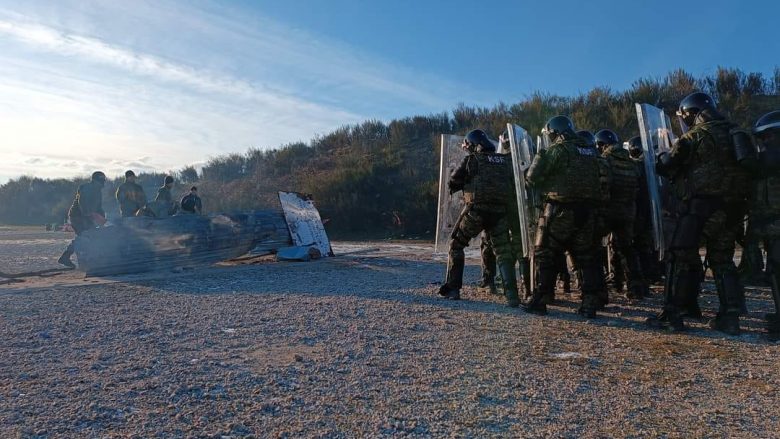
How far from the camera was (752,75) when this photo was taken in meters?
20.1

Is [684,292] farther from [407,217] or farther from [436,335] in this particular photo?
[407,217]

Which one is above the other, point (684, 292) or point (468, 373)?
point (684, 292)

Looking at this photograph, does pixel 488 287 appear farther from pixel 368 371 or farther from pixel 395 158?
pixel 395 158

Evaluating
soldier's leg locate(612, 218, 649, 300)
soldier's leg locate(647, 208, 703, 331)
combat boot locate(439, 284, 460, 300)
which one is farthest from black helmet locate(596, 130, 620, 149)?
combat boot locate(439, 284, 460, 300)

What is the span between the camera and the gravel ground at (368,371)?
10.3 feet

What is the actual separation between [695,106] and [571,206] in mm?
1485

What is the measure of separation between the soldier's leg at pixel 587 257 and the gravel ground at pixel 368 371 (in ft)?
0.63

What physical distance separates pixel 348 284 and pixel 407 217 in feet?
38.7

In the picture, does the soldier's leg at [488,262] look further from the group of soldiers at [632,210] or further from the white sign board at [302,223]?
the white sign board at [302,223]

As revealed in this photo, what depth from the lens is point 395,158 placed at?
2503 cm

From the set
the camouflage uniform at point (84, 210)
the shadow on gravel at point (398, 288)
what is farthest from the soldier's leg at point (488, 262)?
the camouflage uniform at point (84, 210)

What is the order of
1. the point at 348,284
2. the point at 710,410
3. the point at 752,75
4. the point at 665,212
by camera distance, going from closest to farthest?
the point at 710,410
the point at 665,212
the point at 348,284
the point at 752,75

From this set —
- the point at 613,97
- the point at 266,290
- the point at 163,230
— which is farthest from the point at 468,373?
the point at 613,97

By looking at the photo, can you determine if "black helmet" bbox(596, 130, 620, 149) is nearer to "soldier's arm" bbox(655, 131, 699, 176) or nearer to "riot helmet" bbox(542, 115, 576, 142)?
"riot helmet" bbox(542, 115, 576, 142)
